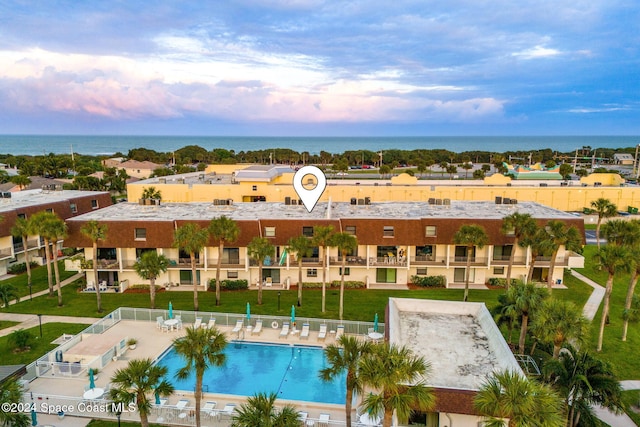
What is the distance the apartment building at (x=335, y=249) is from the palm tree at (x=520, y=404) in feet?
76.7

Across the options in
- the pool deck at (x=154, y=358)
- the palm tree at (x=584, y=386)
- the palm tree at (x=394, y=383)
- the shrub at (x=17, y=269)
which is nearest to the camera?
the palm tree at (x=394, y=383)

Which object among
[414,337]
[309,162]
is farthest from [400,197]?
[309,162]

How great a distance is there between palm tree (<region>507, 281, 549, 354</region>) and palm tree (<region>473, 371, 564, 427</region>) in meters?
10.8

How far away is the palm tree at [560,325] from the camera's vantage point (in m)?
19.4

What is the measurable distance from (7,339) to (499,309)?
3110 centimetres

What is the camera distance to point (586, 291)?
38.5 m

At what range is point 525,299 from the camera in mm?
23859

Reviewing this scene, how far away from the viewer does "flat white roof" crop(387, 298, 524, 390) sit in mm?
17812

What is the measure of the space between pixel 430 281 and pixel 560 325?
790 inches

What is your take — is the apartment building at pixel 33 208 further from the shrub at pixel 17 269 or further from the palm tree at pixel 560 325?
the palm tree at pixel 560 325

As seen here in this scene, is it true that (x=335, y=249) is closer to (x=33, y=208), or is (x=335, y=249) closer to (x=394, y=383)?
(x=394, y=383)

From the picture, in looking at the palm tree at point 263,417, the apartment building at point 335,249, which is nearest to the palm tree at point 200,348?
the palm tree at point 263,417

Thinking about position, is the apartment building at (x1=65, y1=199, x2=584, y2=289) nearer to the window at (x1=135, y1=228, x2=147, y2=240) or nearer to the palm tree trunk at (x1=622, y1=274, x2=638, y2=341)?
the window at (x1=135, y1=228, x2=147, y2=240)

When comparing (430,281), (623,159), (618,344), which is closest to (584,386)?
(618,344)
